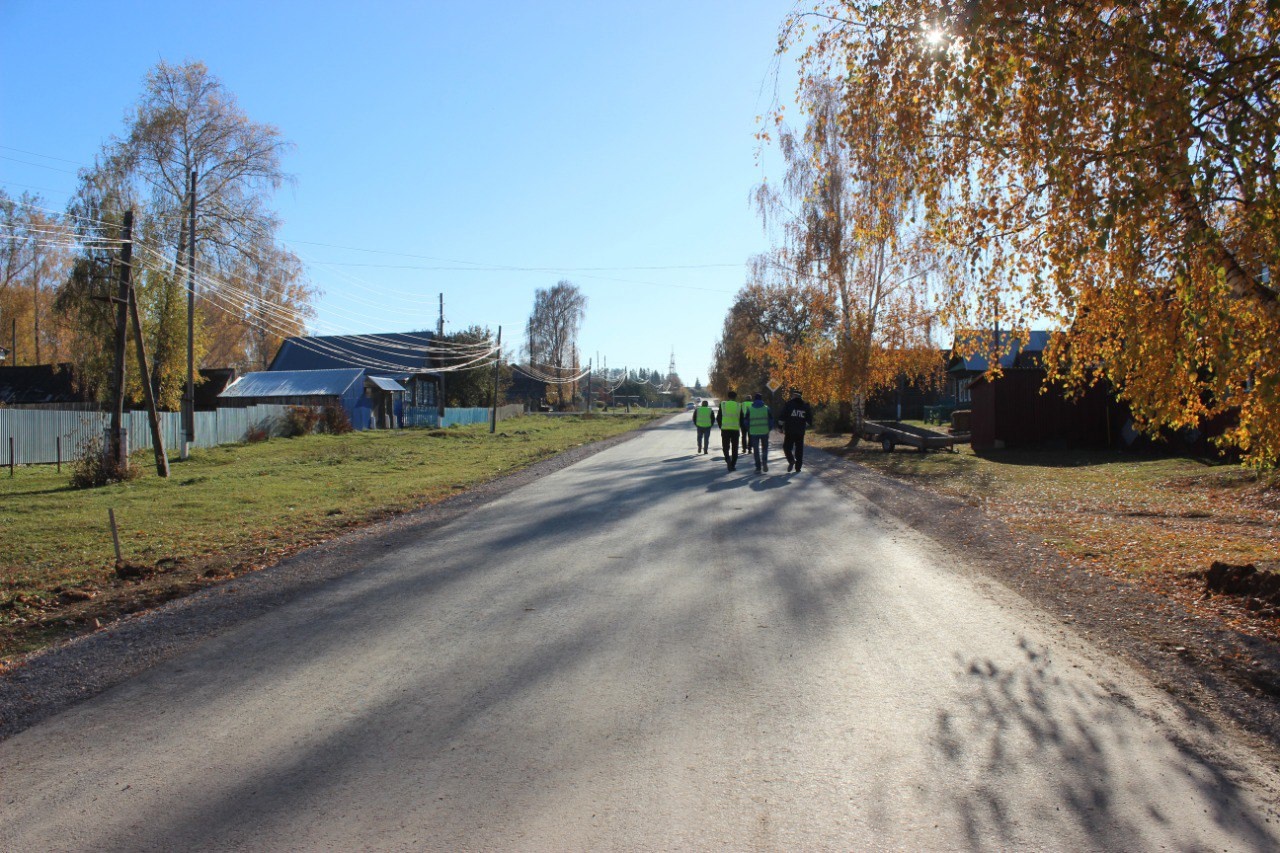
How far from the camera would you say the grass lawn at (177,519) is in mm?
7809

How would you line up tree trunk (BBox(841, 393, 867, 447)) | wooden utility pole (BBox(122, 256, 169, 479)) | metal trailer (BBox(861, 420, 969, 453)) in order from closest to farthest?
wooden utility pole (BBox(122, 256, 169, 479)) → metal trailer (BBox(861, 420, 969, 453)) → tree trunk (BBox(841, 393, 867, 447))

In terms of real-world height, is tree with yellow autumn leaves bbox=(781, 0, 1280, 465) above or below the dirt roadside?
above

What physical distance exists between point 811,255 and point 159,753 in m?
31.0

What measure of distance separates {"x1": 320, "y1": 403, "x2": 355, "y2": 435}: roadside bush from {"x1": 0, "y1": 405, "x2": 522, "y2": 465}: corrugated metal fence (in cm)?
367

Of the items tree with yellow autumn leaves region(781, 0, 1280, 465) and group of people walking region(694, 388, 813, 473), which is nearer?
tree with yellow autumn leaves region(781, 0, 1280, 465)

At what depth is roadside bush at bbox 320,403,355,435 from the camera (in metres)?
43.3

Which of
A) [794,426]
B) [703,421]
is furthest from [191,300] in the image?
[794,426]

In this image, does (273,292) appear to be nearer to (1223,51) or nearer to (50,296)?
(50,296)

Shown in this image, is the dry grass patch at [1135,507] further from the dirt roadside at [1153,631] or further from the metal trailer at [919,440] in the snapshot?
the metal trailer at [919,440]

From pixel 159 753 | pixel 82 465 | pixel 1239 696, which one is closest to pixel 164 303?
A: pixel 82 465

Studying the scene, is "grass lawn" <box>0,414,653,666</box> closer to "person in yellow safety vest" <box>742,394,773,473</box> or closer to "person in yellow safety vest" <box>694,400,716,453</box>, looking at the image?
"person in yellow safety vest" <box>694,400,716,453</box>

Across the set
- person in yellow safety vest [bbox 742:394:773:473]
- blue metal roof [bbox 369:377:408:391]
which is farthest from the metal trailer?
blue metal roof [bbox 369:377:408:391]

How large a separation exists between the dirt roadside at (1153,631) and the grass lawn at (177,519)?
7465 mm

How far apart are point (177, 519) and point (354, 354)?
5202 cm
